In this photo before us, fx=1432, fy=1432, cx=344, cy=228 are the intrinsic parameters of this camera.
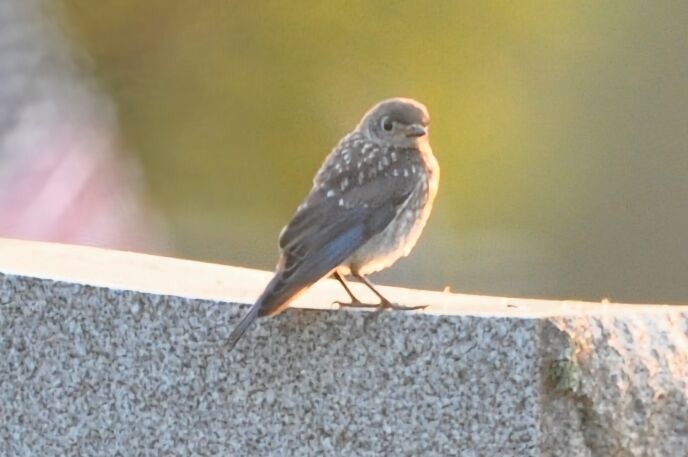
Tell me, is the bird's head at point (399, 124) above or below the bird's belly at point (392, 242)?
above

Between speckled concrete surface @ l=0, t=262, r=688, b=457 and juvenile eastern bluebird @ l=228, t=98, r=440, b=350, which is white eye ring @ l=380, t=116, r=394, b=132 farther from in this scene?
speckled concrete surface @ l=0, t=262, r=688, b=457

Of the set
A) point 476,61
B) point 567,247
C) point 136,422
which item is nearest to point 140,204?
point 476,61

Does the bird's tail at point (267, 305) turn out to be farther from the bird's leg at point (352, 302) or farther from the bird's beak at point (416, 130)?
the bird's beak at point (416, 130)

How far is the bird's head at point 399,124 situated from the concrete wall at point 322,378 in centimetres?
80

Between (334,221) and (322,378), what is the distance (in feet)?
1.87

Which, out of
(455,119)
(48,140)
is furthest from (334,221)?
(455,119)

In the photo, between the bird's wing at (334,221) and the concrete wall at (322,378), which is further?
the bird's wing at (334,221)

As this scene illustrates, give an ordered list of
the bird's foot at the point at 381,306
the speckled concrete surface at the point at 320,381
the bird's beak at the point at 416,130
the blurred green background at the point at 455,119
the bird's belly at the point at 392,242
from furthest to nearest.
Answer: the blurred green background at the point at 455,119, the bird's beak at the point at 416,130, the bird's belly at the point at 392,242, the bird's foot at the point at 381,306, the speckled concrete surface at the point at 320,381

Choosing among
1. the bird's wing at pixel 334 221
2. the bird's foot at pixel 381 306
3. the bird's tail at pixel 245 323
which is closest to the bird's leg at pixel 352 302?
the bird's foot at pixel 381 306

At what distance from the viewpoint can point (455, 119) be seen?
362 inches

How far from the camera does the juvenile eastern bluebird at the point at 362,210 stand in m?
3.69

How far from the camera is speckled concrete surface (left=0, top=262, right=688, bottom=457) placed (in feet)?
11.2

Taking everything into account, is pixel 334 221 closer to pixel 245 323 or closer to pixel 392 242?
pixel 392 242

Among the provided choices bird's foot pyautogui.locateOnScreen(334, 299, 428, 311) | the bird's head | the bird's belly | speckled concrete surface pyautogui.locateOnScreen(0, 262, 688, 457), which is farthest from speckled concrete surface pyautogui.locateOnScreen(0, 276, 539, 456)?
the bird's head
